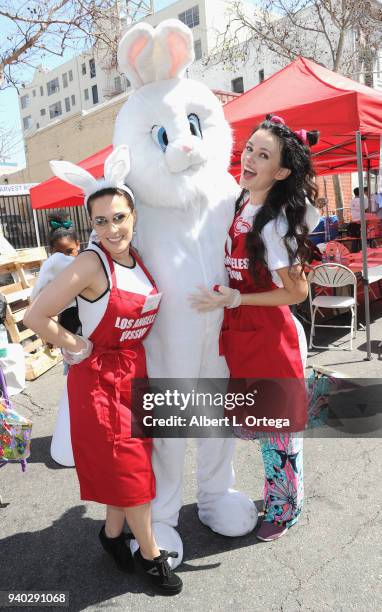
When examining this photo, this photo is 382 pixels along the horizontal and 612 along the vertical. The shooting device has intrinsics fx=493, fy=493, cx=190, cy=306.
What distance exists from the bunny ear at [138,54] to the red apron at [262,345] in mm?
710

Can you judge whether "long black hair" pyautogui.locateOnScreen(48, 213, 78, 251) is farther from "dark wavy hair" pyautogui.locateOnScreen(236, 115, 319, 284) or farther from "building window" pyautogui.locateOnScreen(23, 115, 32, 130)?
"building window" pyautogui.locateOnScreen(23, 115, 32, 130)

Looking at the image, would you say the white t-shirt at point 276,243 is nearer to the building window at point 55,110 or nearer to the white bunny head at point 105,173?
the white bunny head at point 105,173

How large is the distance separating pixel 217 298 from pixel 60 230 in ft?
6.97

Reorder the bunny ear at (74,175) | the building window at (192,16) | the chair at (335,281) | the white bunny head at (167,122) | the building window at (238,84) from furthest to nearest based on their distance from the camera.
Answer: the building window at (192,16)
the building window at (238,84)
the chair at (335,281)
the white bunny head at (167,122)
the bunny ear at (74,175)

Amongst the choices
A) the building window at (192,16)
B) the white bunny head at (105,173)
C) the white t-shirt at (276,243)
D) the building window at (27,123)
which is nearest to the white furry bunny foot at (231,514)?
the white t-shirt at (276,243)

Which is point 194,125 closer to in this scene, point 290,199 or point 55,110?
point 290,199

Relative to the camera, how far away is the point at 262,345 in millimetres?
2014

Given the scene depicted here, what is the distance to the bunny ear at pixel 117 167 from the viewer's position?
6.13ft

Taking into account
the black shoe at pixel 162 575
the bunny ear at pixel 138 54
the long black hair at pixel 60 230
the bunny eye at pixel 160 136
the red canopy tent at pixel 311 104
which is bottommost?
the black shoe at pixel 162 575

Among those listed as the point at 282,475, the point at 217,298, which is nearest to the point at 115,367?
the point at 217,298

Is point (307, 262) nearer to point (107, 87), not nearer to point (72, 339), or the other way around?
point (72, 339)

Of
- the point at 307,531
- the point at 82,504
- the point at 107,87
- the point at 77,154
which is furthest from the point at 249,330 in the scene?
the point at 107,87

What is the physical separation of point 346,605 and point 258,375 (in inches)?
36.0

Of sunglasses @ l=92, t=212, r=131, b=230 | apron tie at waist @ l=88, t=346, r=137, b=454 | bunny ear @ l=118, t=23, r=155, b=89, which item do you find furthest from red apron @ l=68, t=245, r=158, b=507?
bunny ear @ l=118, t=23, r=155, b=89
